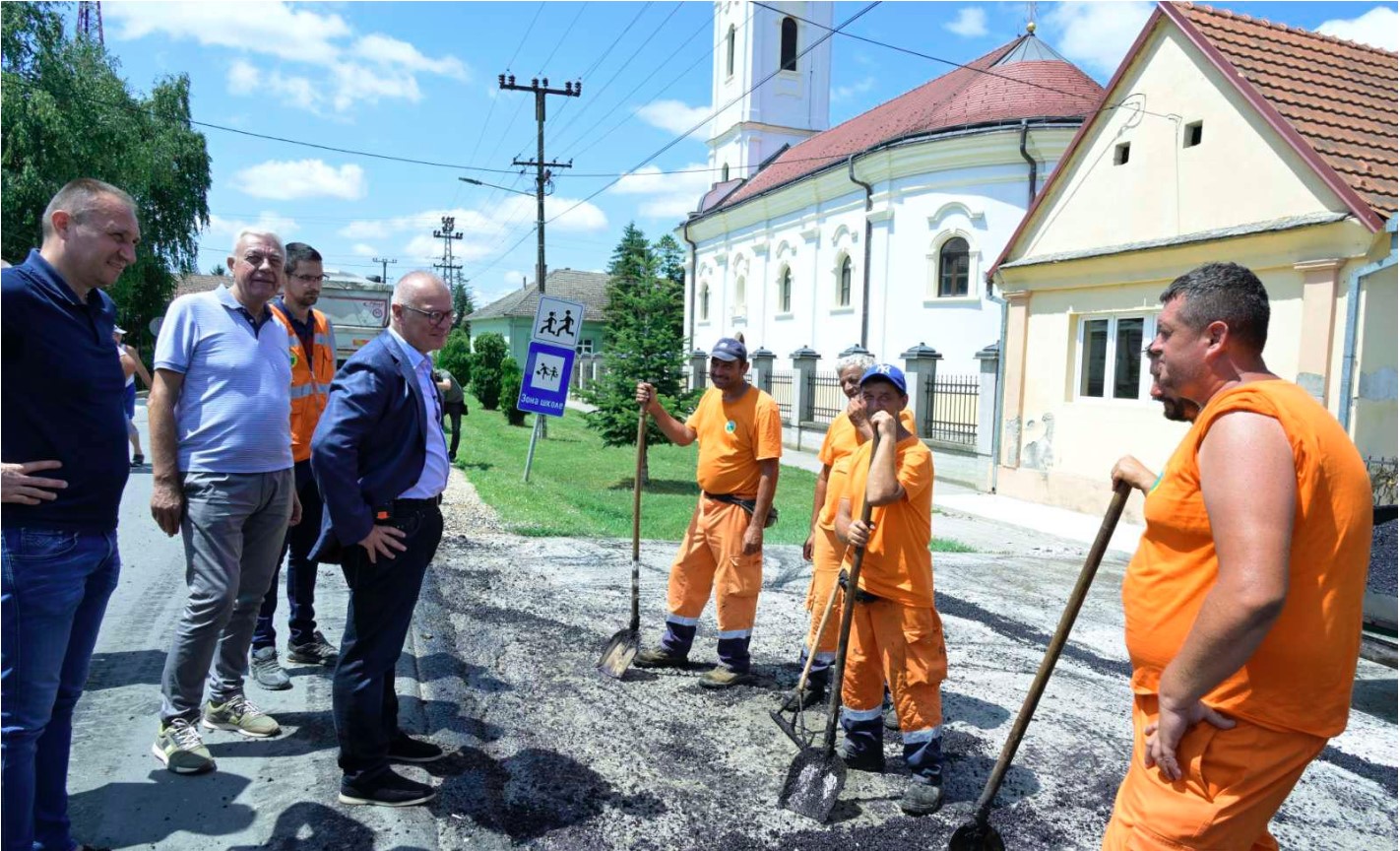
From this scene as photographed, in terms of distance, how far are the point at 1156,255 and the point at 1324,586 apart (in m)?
11.0

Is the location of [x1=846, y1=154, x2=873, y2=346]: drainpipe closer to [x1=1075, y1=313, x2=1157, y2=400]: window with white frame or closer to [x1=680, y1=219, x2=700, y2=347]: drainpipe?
[x1=680, y1=219, x2=700, y2=347]: drainpipe

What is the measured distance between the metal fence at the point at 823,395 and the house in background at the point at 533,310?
36.4m

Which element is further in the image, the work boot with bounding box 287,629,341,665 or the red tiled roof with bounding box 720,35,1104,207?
the red tiled roof with bounding box 720,35,1104,207

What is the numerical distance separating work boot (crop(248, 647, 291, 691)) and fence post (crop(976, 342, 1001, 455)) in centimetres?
1255

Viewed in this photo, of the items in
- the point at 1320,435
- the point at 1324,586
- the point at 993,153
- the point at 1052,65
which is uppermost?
the point at 1052,65

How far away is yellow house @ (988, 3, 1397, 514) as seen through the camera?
955cm

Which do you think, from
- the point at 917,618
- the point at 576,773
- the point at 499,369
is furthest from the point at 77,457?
the point at 499,369

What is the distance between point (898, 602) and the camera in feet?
12.3

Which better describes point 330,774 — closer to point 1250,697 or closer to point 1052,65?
point 1250,697

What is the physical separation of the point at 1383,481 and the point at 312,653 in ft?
29.8

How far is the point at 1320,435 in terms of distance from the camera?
187 centimetres

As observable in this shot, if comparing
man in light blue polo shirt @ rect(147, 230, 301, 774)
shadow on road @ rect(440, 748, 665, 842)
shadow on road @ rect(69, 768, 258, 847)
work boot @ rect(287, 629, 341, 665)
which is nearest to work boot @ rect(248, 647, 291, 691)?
work boot @ rect(287, 629, 341, 665)

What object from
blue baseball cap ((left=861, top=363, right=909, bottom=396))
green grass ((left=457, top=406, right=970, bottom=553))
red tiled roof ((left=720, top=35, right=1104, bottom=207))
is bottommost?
green grass ((left=457, top=406, right=970, bottom=553))

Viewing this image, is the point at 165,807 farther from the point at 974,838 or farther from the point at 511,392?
the point at 511,392
